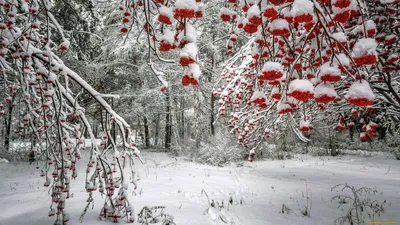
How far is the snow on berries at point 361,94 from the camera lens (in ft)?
3.02

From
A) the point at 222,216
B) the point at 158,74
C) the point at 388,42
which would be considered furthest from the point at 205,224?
the point at 388,42

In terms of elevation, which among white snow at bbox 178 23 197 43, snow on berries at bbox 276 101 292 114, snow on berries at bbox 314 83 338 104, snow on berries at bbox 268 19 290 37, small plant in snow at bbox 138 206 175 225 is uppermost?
snow on berries at bbox 268 19 290 37

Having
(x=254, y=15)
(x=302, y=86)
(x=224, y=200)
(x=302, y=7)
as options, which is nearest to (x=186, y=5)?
(x=254, y=15)

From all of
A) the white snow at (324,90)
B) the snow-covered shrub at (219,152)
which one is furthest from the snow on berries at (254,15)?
the snow-covered shrub at (219,152)

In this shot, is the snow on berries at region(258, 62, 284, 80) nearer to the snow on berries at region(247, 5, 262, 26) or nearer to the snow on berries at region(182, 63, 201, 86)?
the snow on berries at region(247, 5, 262, 26)

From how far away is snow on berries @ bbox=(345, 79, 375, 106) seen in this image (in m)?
0.92

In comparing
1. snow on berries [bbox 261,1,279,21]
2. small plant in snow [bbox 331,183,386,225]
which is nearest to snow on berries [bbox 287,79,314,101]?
snow on berries [bbox 261,1,279,21]

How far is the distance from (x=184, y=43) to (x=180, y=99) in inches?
627

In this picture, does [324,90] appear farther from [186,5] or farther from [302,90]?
[186,5]

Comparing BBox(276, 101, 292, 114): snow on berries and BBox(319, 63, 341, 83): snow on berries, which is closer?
BBox(319, 63, 341, 83): snow on berries

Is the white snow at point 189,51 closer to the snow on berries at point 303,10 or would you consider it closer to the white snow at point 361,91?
the snow on berries at point 303,10

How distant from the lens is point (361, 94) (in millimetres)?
935

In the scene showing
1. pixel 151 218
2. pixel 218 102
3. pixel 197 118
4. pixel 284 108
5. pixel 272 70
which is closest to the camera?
pixel 272 70

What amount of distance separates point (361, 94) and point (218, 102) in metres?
4.93
